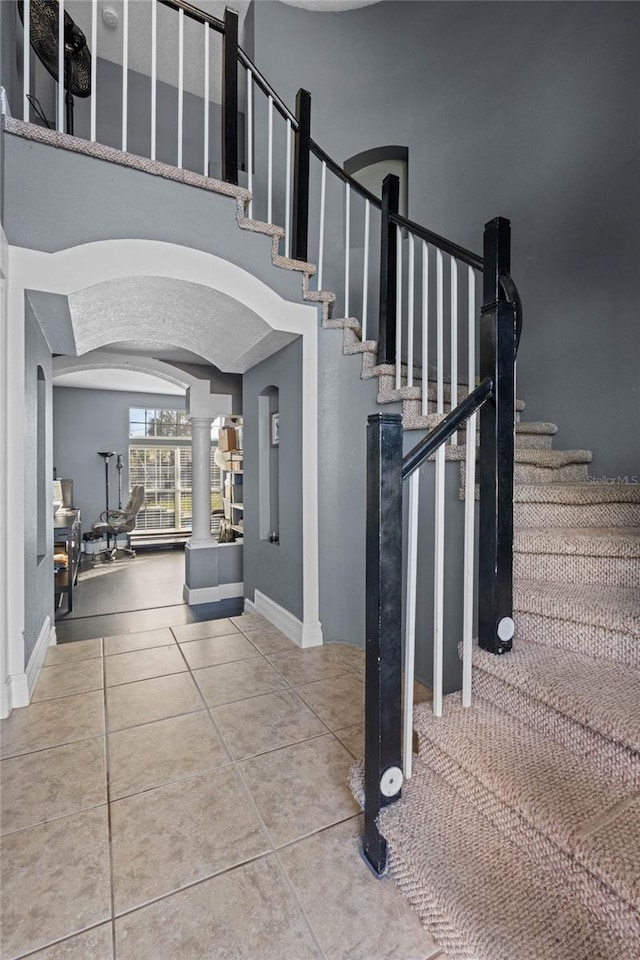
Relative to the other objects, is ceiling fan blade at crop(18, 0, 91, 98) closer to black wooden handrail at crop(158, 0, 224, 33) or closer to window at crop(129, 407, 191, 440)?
black wooden handrail at crop(158, 0, 224, 33)

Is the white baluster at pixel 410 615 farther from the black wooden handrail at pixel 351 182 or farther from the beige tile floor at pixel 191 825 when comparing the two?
the black wooden handrail at pixel 351 182

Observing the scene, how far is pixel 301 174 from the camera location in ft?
9.64

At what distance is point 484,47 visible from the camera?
363 cm

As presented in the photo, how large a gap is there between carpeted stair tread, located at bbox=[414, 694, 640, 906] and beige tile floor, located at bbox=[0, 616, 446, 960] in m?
0.35

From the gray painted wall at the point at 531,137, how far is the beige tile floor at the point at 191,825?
8.04ft

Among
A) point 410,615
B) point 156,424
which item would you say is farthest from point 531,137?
point 156,424

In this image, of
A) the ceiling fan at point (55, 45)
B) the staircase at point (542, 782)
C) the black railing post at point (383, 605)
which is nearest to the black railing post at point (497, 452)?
the staircase at point (542, 782)

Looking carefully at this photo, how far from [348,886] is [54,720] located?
1556mm

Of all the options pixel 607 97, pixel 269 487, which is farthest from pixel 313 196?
pixel 269 487

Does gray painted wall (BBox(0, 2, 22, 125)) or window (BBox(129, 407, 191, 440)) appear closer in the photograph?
gray painted wall (BBox(0, 2, 22, 125))

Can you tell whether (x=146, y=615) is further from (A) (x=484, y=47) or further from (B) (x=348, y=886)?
(A) (x=484, y=47)

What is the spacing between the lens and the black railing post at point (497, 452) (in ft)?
5.03

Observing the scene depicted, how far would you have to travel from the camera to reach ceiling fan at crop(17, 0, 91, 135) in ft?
9.41

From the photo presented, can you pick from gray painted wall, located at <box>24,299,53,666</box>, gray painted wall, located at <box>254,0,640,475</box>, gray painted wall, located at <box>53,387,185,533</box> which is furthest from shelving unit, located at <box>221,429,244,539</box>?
gray painted wall, located at <box>254,0,640,475</box>
